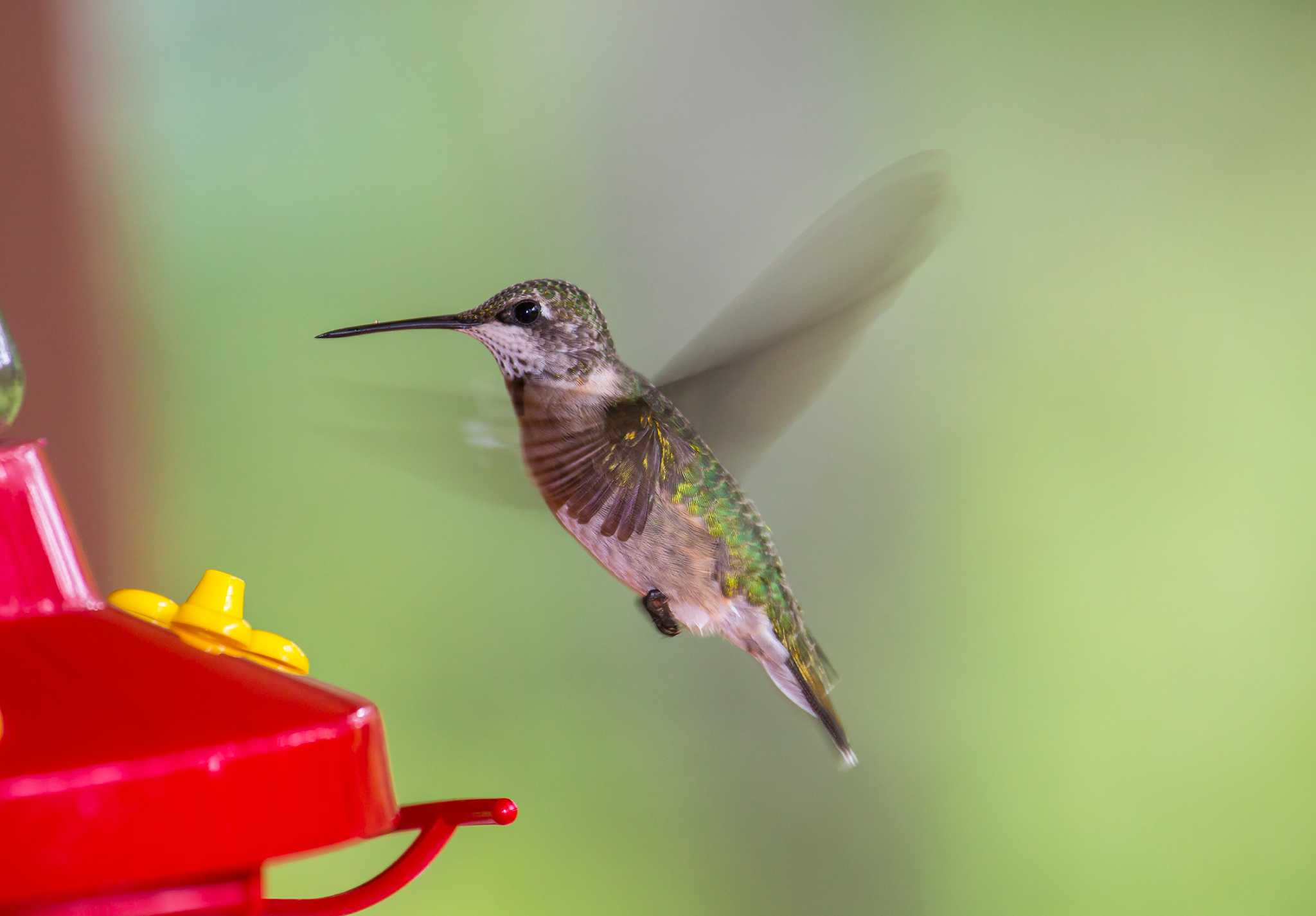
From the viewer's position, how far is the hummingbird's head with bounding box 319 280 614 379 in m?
1.32

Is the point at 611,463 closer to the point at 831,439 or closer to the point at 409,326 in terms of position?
the point at 409,326

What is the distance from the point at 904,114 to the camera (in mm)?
2436

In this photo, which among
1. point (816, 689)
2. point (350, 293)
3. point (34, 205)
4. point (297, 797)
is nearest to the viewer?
point (297, 797)

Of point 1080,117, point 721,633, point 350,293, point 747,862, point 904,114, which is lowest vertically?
point 747,862

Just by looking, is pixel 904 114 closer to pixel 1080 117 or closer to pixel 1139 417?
pixel 1080 117

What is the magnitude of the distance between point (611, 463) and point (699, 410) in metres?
0.18

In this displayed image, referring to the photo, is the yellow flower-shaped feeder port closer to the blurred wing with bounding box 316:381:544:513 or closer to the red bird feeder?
the red bird feeder

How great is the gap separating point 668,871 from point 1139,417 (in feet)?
4.34

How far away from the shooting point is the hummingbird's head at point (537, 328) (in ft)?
4.32

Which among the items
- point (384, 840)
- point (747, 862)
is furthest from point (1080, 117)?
point (384, 840)

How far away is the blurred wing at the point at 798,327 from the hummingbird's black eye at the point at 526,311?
0.69 ft

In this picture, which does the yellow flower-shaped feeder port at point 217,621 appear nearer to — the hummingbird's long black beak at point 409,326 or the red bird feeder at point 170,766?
the red bird feeder at point 170,766

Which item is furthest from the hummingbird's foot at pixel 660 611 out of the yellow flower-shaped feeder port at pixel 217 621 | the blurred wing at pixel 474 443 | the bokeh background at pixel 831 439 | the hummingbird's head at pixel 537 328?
the bokeh background at pixel 831 439

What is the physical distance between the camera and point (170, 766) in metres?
0.48
